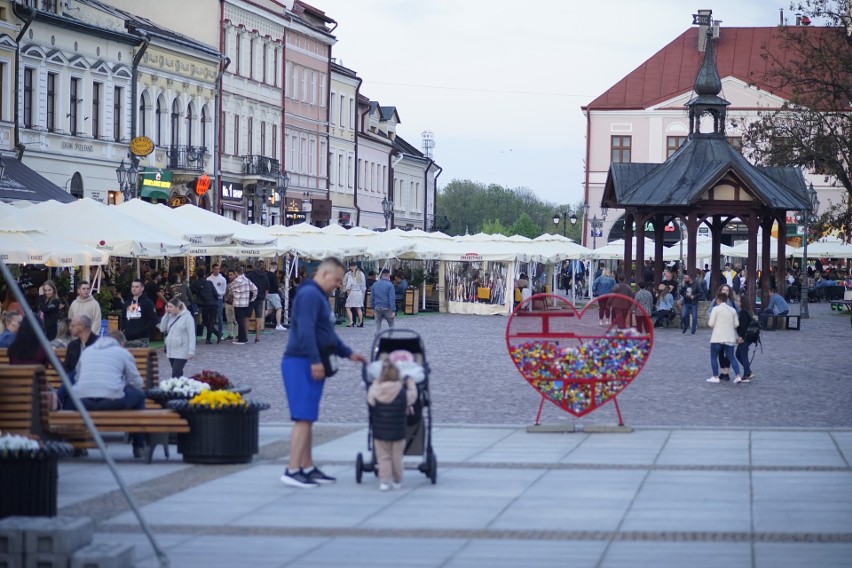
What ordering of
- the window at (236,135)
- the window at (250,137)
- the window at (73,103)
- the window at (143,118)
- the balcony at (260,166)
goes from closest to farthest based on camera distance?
the window at (73,103), the window at (143,118), the window at (236,135), the balcony at (260,166), the window at (250,137)

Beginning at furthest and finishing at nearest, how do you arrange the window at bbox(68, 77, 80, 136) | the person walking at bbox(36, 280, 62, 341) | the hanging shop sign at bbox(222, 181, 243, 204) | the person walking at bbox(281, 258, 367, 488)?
the hanging shop sign at bbox(222, 181, 243, 204) → the window at bbox(68, 77, 80, 136) → the person walking at bbox(36, 280, 62, 341) → the person walking at bbox(281, 258, 367, 488)

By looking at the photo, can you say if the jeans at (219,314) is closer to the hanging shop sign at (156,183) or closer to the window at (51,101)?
the window at (51,101)

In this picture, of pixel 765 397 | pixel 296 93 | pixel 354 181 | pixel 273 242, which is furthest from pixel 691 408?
pixel 354 181

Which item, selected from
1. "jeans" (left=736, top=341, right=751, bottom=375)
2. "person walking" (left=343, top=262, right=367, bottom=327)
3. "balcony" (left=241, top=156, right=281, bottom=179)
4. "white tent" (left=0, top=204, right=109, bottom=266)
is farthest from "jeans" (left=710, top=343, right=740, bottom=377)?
"balcony" (left=241, top=156, right=281, bottom=179)

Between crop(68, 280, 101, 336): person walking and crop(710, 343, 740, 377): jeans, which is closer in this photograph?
crop(68, 280, 101, 336): person walking

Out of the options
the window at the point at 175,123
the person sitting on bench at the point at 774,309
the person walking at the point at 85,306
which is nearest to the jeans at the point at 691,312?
the person sitting on bench at the point at 774,309

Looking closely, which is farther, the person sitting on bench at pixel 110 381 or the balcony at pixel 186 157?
the balcony at pixel 186 157

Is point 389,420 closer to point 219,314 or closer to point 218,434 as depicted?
point 218,434

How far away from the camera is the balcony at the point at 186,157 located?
5981 centimetres

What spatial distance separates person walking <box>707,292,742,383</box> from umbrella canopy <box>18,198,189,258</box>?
10755 mm

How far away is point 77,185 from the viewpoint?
168 feet

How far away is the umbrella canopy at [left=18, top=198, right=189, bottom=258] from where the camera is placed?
28969 mm

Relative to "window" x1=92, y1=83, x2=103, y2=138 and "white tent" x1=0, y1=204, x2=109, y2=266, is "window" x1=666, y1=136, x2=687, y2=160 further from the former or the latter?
"white tent" x1=0, y1=204, x2=109, y2=266

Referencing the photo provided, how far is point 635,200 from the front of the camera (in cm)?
4506
